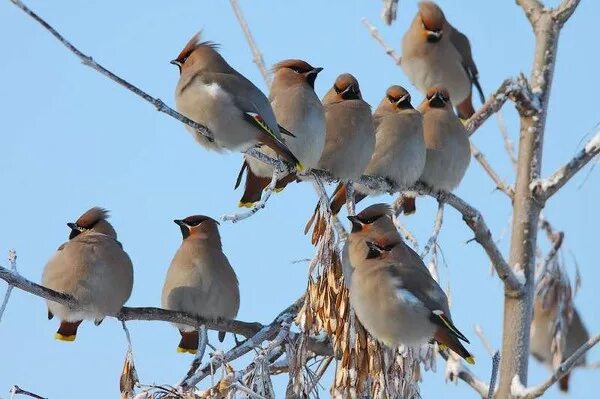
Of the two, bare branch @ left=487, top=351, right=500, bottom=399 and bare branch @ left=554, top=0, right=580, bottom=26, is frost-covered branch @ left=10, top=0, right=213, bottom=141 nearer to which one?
bare branch @ left=487, top=351, right=500, bottom=399

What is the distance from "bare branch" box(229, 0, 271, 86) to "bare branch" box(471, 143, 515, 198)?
1316 mm

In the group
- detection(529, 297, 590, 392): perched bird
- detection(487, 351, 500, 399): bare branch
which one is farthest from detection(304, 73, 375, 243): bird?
detection(529, 297, 590, 392): perched bird

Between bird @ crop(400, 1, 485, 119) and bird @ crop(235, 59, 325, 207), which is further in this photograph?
bird @ crop(400, 1, 485, 119)

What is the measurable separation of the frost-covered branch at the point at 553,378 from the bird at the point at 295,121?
147 cm

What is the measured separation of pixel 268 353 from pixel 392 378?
531 millimetres

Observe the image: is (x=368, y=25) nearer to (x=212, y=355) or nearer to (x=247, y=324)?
(x=247, y=324)

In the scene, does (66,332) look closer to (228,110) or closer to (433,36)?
(228,110)

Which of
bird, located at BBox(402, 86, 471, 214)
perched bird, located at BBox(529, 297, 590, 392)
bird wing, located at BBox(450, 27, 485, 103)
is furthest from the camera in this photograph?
bird wing, located at BBox(450, 27, 485, 103)

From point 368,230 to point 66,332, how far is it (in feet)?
5.08

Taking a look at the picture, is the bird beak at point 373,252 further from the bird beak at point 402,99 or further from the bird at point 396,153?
the bird beak at point 402,99

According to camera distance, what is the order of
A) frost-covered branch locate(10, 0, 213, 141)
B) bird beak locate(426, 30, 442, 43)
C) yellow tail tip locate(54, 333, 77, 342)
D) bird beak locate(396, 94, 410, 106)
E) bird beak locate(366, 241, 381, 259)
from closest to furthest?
1. frost-covered branch locate(10, 0, 213, 141)
2. bird beak locate(366, 241, 381, 259)
3. yellow tail tip locate(54, 333, 77, 342)
4. bird beak locate(396, 94, 410, 106)
5. bird beak locate(426, 30, 442, 43)

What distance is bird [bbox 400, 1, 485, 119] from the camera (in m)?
10.2

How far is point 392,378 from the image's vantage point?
5.73 metres

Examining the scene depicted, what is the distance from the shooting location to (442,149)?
7.91 metres
